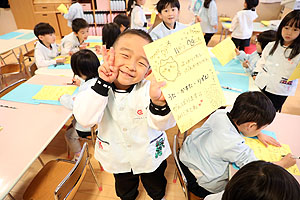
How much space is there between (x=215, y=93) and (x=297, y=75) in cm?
119

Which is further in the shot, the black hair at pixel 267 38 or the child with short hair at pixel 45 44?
the child with short hair at pixel 45 44

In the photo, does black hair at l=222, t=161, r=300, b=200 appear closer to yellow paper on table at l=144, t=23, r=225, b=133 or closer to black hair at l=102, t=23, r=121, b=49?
yellow paper on table at l=144, t=23, r=225, b=133

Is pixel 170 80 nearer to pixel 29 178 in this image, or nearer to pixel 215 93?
pixel 215 93

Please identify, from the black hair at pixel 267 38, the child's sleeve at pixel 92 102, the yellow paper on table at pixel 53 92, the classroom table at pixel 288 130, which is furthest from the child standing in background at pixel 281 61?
the yellow paper on table at pixel 53 92

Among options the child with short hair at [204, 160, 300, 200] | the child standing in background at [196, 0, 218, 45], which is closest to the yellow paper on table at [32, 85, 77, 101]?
the child with short hair at [204, 160, 300, 200]

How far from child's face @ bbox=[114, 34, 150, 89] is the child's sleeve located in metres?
0.09

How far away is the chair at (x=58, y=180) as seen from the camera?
41.0 inches

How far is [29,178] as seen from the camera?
1.84 m

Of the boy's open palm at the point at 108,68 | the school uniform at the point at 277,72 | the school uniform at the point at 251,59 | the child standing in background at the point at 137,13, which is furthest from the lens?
the child standing in background at the point at 137,13

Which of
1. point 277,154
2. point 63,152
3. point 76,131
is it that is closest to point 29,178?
point 63,152

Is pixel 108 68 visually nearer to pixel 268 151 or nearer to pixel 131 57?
pixel 131 57

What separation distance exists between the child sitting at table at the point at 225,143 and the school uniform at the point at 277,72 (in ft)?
3.05

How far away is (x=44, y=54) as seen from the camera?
8.42ft

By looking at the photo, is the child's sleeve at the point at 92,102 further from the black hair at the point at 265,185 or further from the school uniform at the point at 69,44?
the school uniform at the point at 69,44
